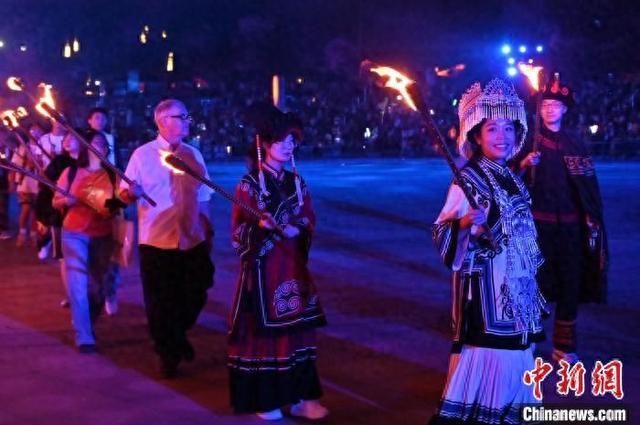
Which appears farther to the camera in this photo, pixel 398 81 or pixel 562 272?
pixel 562 272

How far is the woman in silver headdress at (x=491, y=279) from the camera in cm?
505

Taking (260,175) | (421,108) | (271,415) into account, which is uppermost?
(421,108)

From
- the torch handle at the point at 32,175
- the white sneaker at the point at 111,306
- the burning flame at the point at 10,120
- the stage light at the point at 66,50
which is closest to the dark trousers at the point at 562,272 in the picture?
the torch handle at the point at 32,175

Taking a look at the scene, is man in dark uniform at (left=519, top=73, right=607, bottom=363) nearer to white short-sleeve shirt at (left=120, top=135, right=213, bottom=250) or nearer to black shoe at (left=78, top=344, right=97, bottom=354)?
white short-sleeve shirt at (left=120, top=135, right=213, bottom=250)

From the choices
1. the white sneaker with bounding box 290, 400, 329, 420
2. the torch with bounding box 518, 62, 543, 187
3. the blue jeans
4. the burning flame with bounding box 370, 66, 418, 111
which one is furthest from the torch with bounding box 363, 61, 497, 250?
the blue jeans

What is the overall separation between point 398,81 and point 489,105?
562 millimetres

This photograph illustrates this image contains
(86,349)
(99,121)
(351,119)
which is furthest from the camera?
(351,119)

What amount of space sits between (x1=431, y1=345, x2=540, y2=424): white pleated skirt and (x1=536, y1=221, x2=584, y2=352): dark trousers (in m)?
2.06

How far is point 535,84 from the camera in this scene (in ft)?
23.6

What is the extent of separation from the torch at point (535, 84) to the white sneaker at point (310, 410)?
210cm

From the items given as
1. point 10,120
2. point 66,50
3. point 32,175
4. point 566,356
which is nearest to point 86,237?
point 32,175

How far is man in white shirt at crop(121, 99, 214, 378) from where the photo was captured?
720 centimetres

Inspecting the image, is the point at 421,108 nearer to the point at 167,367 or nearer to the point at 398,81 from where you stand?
the point at 398,81

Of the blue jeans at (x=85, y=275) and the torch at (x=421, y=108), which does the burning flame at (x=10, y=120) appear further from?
the torch at (x=421, y=108)
